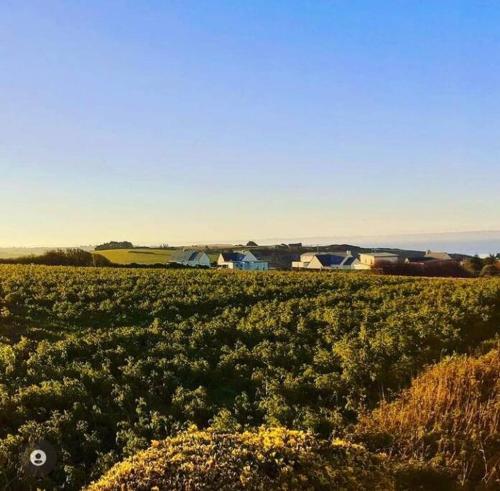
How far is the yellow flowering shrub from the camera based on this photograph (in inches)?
225

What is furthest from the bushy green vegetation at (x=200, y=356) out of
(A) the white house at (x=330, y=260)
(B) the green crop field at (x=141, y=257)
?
(A) the white house at (x=330, y=260)

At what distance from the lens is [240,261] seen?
87.9 meters

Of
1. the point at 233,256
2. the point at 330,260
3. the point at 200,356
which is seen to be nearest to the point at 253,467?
the point at 200,356

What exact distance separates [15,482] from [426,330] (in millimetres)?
10413

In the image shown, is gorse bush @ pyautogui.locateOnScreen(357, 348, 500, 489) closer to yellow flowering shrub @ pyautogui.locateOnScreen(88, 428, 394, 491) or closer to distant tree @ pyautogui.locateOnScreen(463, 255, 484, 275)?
yellow flowering shrub @ pyautogui.locateOnScreen(88, 428, 394, 491)

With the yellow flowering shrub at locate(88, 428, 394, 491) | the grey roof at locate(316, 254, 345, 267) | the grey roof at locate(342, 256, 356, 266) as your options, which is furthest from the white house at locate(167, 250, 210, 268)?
the yellow flowering shrub at locate(88, 428, 394, 491)

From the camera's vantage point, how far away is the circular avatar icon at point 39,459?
27.1 feet

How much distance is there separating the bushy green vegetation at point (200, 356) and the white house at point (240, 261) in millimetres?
63677

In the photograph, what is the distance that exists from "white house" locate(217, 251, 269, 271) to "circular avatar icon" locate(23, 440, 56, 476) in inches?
3013

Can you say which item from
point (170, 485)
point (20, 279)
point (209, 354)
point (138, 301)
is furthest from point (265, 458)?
point (20, 279)

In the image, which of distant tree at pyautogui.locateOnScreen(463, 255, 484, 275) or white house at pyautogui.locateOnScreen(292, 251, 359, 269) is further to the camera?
white house at pyautogui.locateOnScreen(292, 251, 359, 269)

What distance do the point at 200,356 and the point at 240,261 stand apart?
75024 mm

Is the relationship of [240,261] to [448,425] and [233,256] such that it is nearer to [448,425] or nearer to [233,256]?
[233,256]

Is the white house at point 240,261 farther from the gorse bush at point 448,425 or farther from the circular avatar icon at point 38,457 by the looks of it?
the circular avatar icon at point 38,457
